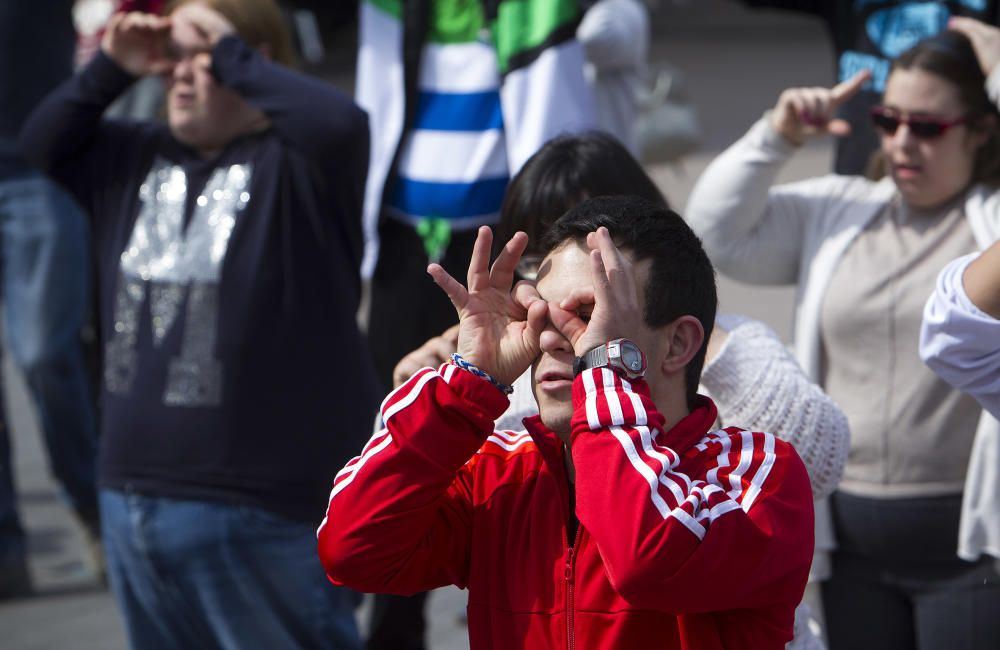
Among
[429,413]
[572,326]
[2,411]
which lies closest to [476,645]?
[429,413]

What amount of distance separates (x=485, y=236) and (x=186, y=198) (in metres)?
1.34

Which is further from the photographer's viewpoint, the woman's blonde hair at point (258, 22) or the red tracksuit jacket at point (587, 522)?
the woman's blonde hair at point (258, 22)

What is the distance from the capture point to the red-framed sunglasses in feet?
10.1

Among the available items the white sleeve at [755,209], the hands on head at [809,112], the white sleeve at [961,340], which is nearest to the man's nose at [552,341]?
the white sleeve at [961,340]

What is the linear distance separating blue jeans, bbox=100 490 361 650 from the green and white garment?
1.14 metres

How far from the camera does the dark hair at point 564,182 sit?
257cm

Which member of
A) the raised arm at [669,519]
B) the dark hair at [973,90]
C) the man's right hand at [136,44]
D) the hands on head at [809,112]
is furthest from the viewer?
the man's right hand at [136,44]

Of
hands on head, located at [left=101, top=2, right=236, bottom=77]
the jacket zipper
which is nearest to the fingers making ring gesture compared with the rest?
the jacket zipper

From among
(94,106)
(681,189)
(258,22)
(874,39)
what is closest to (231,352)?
(94,106)

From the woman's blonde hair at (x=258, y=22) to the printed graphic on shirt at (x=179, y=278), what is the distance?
0.44 meters

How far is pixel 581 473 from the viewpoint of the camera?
1.84 metres

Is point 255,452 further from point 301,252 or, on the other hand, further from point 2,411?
point 2,411

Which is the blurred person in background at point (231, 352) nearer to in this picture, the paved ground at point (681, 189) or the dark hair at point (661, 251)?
the dark hair at point (661, 251)

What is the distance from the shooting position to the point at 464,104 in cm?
401
